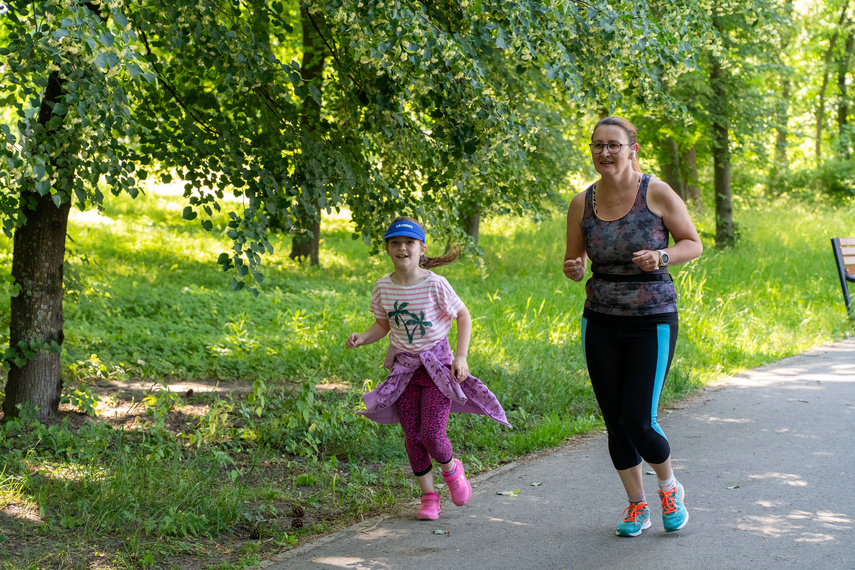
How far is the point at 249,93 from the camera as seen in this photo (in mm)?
5473

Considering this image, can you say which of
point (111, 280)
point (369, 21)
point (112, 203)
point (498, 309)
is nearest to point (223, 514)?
point (369, 21)

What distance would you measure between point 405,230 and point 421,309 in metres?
0.43

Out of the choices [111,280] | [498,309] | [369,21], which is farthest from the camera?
[111,280]

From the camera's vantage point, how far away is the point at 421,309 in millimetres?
4207

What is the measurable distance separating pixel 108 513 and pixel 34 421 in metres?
1.76

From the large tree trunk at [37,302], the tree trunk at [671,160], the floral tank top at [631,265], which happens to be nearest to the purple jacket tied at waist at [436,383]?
the floral tank top at [631,265]

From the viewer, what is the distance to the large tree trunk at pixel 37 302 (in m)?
5.42

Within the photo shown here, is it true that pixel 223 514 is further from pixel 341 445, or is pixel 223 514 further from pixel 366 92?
pixel 366 92

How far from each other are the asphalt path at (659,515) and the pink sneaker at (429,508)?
58 millimetres

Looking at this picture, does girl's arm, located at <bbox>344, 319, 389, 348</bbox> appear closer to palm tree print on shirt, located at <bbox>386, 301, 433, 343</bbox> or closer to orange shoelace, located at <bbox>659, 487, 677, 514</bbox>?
palm tree print on shirt, located at <bbox>386, 301, 433, 343</bbox>

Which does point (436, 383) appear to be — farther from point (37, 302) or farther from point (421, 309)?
point (37, 302)

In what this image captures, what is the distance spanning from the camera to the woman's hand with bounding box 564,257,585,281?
13.1 feet

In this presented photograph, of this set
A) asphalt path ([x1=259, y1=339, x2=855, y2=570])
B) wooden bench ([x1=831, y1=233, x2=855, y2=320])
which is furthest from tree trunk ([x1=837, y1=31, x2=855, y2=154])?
asphalt path ([x1=259, y1=339, x2=855, y2=570])

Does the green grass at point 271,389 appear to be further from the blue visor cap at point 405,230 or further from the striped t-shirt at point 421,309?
the blue visor cap at point 405,230
